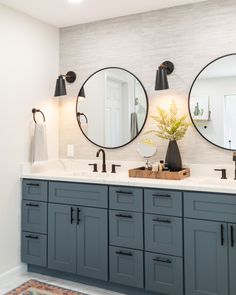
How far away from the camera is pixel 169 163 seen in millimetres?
3074

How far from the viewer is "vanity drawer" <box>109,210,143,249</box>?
276cm

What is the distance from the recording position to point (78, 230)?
3035 millimetres

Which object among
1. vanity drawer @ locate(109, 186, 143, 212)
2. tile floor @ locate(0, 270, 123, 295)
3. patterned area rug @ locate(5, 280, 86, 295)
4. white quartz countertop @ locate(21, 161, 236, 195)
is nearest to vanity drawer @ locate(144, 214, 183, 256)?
vanity drawer @ locate(109, 186, 143, 212)

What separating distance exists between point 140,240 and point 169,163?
29.5 inches

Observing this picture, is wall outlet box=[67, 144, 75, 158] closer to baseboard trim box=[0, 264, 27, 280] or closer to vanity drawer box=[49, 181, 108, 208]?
vanity drawer box=[49, 181, 108, 208]

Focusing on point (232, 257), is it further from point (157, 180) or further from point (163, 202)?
point (157, 180)

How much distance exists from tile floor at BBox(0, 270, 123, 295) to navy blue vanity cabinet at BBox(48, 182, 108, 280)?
0.13 m

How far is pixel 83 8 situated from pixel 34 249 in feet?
7.76

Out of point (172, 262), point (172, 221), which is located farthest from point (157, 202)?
point (172, 262)

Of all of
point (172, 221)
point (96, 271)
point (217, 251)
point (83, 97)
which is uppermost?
point (83, 97)

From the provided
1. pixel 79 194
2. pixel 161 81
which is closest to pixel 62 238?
pixel 79 194

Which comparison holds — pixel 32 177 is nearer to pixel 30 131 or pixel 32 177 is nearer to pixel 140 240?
pixel 30 131

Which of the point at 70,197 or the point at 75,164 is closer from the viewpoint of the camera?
the point at 70,197

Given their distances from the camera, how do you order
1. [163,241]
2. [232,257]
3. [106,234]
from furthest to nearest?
[106,234] → [163,241] → [232,257]
